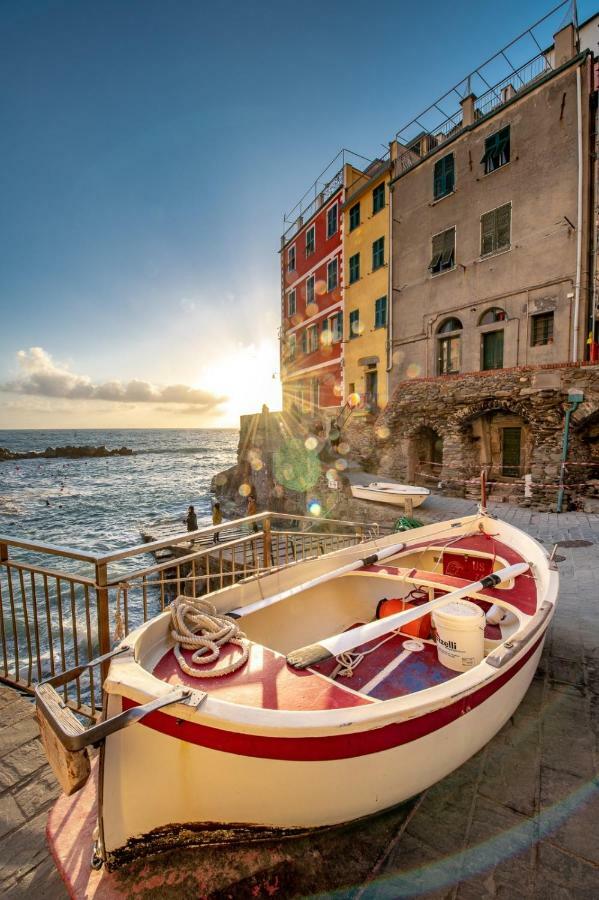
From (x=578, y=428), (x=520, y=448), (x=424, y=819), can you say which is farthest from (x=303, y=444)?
Answer: (x=424, y=819)

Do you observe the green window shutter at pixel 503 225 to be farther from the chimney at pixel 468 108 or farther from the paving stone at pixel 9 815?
the paving stone at pixel 9 815

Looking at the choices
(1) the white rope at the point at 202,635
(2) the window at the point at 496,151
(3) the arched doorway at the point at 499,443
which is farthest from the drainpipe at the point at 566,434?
(1) the white rope at the point at 202,635

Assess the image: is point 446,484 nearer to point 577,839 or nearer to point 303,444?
point 303,444

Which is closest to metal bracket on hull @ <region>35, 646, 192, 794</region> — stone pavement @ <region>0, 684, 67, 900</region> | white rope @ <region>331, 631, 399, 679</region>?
stone pavement @ <region>0, 684, 67, 900</region>

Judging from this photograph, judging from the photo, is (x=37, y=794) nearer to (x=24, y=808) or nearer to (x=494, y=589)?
(x=24, y=808)

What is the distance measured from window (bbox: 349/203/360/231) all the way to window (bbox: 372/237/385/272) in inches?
92.3

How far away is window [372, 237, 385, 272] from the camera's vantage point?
68.9 feet

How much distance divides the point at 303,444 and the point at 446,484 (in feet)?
25.8

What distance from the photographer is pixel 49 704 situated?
1.81 meters

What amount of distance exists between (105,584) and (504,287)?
18336 mm

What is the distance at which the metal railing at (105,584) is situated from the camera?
10.5 ft

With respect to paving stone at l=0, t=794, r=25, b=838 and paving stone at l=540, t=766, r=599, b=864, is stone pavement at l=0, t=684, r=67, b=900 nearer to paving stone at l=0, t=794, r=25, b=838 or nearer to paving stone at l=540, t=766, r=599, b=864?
paving stone at l=0, t=794, r=25, b=838

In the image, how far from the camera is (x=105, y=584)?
3.02 m

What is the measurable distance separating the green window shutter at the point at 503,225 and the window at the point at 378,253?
6.04m
